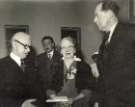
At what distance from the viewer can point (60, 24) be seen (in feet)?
5.33

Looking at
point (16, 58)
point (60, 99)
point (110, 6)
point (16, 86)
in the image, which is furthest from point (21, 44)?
point (110, 6)

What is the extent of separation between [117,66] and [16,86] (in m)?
0.46

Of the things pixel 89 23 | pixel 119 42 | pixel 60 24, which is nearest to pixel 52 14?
pixel 60 24

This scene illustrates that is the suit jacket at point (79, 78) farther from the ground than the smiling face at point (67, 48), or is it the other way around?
the smiling face at point (67, 48)

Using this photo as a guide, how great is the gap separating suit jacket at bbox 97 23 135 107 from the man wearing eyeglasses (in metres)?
0.31

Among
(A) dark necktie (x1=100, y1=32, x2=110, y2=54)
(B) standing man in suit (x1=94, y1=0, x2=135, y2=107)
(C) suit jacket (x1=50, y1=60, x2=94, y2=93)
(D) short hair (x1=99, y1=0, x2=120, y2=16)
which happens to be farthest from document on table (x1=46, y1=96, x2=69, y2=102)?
(D) short hair (x1=99, y1=0, x2=120, y2=16)

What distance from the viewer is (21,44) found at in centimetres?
163

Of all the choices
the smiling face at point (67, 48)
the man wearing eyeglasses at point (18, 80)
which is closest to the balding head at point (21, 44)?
the man wearing eyeglasses at point (18, 80)

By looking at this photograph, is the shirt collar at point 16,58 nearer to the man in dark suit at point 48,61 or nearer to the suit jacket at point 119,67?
the man in dark suit at point 48,61

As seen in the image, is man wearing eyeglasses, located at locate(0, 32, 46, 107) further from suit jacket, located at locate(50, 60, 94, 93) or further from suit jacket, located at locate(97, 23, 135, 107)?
suit jacket, located at locate(97, 23, 135, 107)

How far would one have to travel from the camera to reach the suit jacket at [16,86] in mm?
1649

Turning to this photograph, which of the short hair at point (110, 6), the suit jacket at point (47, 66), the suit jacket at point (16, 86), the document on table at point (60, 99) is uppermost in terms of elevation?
the short hair at point (110, 6)

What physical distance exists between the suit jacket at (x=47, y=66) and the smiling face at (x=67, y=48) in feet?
0.09

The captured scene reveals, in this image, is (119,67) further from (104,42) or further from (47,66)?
(47,66)
